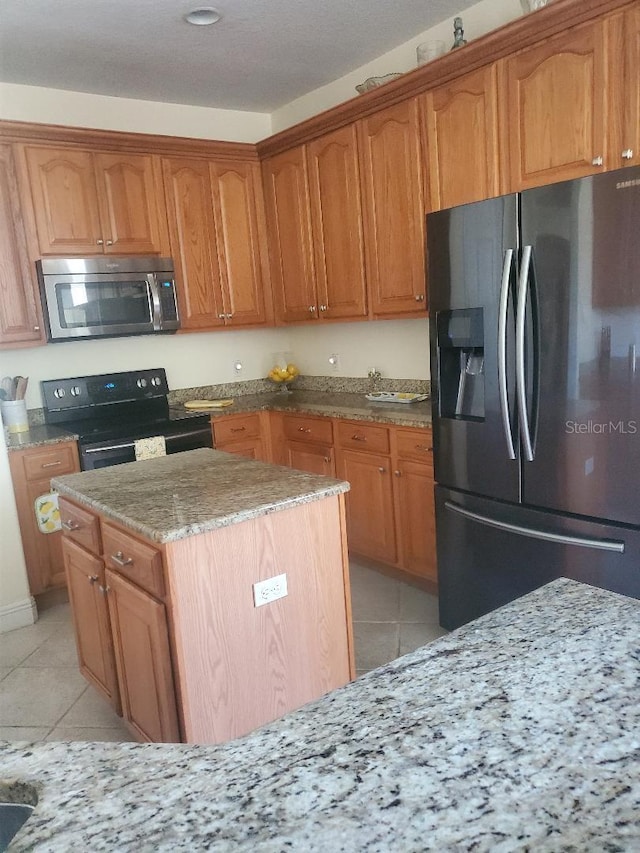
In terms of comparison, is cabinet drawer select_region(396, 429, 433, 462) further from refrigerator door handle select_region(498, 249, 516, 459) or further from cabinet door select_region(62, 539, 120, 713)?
cabinet door select_region(62, 539, 120, 713)

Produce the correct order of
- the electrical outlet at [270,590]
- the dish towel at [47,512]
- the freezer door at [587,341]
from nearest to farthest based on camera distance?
1. the electrical outlet at [270,590]
2. the freezer door at [587,341]
3. the dish towel at [47,512]

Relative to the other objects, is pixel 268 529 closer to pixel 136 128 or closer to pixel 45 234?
pixel 45 234

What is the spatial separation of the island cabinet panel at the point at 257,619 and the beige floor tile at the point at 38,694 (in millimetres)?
1006

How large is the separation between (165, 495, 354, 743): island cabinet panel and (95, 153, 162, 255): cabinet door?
8.51 ft

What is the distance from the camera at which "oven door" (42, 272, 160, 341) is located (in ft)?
11.8

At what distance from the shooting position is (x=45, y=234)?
3.59 metres

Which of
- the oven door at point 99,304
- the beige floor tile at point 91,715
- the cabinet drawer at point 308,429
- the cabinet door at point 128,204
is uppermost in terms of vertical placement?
the cabinet door at point 128,204

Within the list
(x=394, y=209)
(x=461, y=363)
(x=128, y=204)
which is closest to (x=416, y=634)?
(x=461, y=363)

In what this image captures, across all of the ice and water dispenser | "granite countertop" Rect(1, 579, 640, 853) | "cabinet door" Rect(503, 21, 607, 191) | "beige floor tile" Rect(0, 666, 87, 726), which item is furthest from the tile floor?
"cabinet door" Rect(503, 21, 607, 191)

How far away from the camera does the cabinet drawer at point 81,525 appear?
6.81ft

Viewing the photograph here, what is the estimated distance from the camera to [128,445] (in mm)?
3520

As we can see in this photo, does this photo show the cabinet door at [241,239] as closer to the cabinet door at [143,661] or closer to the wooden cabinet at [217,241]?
the wooden cabinet at [217,241]

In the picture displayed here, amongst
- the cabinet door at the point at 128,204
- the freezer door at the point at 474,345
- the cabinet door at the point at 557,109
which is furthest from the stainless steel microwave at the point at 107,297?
the cabinet door at the point at 557,109

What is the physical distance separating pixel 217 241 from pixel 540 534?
2881 mm
